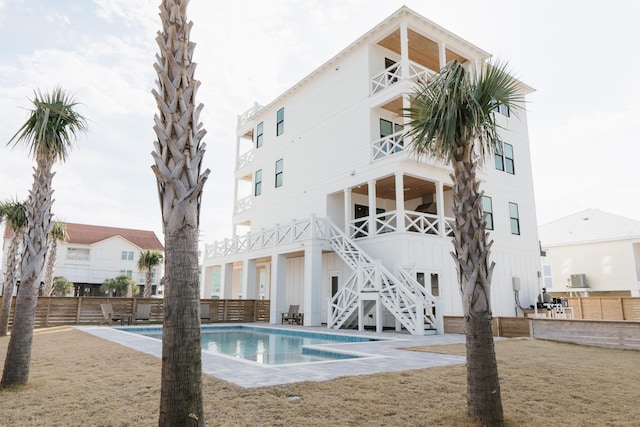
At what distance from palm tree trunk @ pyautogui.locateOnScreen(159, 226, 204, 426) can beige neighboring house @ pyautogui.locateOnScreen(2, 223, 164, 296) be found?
40.8m

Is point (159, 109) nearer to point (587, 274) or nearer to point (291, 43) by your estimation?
point (291, 43)

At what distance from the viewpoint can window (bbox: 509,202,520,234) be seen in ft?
68.3

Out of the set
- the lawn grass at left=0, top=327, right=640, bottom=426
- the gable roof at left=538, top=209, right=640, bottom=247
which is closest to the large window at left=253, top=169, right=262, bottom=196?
the lawn grass at left=0, top=327, right=640, bottom=426

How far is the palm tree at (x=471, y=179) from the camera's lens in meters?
4.43

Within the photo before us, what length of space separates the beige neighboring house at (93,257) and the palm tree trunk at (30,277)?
37059 mm

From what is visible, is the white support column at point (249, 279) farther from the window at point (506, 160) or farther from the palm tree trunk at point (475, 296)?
the palm tree trunk at point (475, 296)

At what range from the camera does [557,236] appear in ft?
109

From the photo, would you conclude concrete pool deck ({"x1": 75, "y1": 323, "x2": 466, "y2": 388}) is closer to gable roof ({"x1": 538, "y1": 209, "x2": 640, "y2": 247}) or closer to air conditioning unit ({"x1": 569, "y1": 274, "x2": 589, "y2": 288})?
air conditioning unit ({"x1": 569, "y1": 274, "x2": 589, "y2": 288})

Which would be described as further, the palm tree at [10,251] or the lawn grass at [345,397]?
the palm tree at [10,251]

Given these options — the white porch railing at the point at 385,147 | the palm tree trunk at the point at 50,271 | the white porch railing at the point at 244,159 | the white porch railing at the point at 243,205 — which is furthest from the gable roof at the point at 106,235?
the white porch railing at the point at 385,147

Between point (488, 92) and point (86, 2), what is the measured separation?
5.22 meters

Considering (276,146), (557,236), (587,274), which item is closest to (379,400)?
(276,146)

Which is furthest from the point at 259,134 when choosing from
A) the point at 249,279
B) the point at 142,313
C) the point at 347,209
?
the point at 142,313

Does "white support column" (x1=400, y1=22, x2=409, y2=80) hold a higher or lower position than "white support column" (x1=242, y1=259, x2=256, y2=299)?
higher
